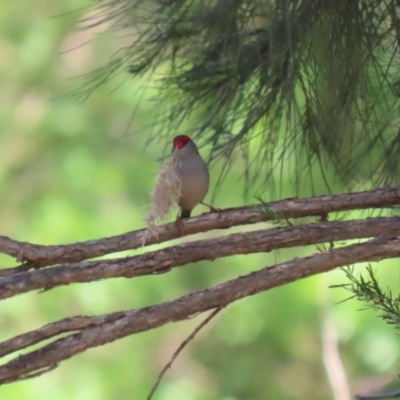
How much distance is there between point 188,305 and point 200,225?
0.54 feet

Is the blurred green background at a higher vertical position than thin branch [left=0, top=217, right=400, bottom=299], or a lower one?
higher

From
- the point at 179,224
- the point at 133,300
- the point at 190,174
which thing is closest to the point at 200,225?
the point at 179,224

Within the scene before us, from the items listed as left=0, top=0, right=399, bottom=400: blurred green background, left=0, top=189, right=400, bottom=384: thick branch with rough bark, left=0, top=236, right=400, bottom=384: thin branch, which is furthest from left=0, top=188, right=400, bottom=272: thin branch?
left=0, top=0, right=399, bottom=400: blurred green background

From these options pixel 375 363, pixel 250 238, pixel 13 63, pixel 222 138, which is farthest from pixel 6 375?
pixel 13 63

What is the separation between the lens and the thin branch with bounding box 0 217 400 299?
633 millimetres

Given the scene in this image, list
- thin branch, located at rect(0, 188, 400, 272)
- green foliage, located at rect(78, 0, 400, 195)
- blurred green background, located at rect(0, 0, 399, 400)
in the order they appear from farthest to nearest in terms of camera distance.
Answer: blurred green background, located at rect(0, 0, 399, 400) → green foliage, located at rect(78, 0, 400, 195) → thin branch, located at rect(0, 188, 400, 272)

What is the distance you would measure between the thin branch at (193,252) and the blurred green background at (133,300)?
0.75 meters

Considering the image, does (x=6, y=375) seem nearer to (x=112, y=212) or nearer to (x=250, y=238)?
(x=250, y=238)

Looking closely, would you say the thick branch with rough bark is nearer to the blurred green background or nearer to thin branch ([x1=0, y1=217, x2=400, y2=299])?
thin branch ([x1=0, y1=217, x2=400, y2=299])

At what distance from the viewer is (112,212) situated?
5.88ft

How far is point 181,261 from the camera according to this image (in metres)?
0.65

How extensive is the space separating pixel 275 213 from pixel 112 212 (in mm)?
1121

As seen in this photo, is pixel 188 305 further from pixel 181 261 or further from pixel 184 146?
pixel 184 146

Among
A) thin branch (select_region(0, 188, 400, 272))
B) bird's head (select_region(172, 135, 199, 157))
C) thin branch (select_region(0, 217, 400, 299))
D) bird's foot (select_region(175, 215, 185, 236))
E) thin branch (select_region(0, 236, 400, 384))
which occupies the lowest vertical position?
thin branch (select_region(0, 236, 400, 384))
